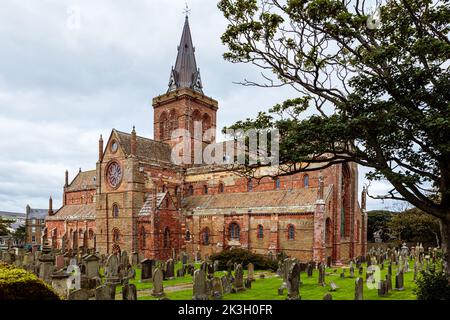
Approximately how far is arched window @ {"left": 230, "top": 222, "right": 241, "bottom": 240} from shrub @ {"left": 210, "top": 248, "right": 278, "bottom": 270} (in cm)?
501

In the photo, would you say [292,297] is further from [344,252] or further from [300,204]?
[344,252]

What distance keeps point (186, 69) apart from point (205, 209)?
62.7 feet

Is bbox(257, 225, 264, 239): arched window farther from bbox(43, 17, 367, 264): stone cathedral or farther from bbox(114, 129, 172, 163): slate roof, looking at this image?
bbox(114, 129, 172, 163): slate roof

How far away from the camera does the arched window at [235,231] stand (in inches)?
1231

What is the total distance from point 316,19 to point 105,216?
29652 millimetres

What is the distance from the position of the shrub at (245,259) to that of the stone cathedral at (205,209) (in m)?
3.14

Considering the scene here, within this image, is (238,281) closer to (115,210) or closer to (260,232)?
(260,232)

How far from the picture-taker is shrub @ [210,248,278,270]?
24.7 meters

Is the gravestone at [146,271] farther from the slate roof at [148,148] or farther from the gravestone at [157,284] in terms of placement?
the slate roof at [148,148]

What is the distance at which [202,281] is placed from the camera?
13758 mm

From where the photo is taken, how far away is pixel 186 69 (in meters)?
43.3

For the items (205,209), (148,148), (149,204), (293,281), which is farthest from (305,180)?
(293,281)

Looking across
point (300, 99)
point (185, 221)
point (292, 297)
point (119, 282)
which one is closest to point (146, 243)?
point (185, 221)

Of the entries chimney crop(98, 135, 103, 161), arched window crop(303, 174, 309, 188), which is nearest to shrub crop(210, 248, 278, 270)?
arched window crop(303, 174, 309, 188)
